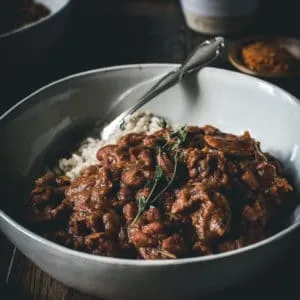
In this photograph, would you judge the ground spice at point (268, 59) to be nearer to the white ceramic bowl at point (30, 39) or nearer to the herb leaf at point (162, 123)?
the herb leaf at point (162, 123)

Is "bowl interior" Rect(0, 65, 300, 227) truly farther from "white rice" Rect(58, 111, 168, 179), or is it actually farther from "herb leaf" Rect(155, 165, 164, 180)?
"herb leaf" Rect(155, 165, 164, 180)

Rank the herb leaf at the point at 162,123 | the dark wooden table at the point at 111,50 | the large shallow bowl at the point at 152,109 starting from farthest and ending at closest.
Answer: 1. the herb leaf at the point at 162,123
2. the dark wooden table at the point at 111,50
3. the large shallow bowl at the point at 152,109

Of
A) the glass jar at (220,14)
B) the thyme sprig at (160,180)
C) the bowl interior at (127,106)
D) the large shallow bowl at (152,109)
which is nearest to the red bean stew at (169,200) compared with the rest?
the thyme sprig at (160,180)

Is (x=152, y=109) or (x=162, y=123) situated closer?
(x=162, y=123)

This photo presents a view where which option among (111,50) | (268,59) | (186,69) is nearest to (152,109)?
(186,69)

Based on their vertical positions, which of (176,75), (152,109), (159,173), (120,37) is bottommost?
(120,37)

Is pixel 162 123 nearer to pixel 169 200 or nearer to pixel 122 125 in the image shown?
pixel 122 125
